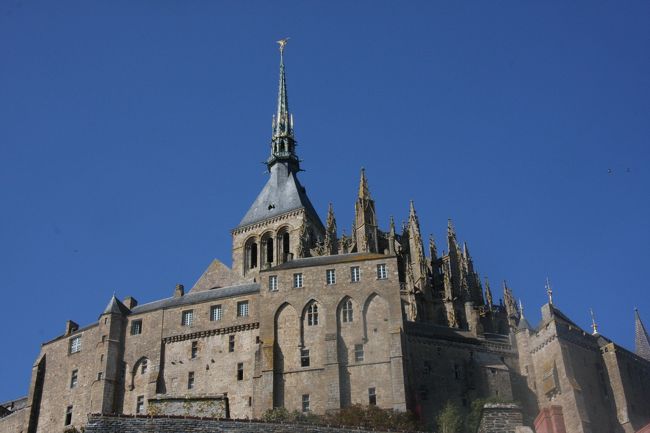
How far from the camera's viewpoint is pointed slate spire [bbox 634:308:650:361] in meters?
72.5

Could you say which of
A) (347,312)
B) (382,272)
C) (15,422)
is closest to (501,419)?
(347,312)

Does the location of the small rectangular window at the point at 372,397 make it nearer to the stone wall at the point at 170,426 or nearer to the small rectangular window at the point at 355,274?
the small rectangular window at the point at 355,274

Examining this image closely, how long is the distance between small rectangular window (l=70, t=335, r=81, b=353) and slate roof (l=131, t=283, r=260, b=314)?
13.7ft

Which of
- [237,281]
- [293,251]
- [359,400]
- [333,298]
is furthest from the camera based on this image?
[293,251]

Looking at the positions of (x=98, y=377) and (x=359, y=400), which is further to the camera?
(x=98, y=377)

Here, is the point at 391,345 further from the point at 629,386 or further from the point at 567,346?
the point at 629,386

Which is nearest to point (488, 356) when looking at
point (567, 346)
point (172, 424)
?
point (567, 346)

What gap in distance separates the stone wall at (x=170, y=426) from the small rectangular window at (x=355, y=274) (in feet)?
109

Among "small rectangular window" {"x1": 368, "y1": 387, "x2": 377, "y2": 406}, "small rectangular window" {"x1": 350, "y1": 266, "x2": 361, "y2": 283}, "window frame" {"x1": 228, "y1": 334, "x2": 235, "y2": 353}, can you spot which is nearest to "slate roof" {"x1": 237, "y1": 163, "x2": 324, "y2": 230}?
"window frame" {"x1": 228, "y1": 334, "x2": 235, "y2": 353}

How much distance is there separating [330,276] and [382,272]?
3.20 metres

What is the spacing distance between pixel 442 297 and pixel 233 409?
20960mm

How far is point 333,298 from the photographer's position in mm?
60656

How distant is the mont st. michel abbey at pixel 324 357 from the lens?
191 feet

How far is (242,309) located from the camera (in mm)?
63938
